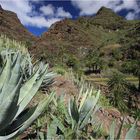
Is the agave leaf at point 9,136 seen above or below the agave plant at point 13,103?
below

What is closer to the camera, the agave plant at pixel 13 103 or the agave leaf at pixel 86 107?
the agave plant at pixel 13 103

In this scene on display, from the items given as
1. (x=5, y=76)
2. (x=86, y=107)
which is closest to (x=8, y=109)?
(x=5, y=76)

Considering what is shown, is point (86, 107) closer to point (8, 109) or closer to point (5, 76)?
point (5, 76)

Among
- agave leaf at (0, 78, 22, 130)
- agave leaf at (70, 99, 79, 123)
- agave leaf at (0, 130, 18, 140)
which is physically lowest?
agave leaf at (0, 130, 18, 140)

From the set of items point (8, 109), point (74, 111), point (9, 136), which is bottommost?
point (9, 136)

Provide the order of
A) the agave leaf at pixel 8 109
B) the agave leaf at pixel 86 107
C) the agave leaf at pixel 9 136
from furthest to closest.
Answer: the agave leaf at pixel 86 107 → the agave leaf at pixel 9 136 → the agave leaf at pixel 8 109

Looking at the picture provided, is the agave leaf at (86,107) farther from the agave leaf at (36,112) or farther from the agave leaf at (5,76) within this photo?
the agave leaf at (5,76)

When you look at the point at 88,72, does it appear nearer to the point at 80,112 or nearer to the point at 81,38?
the point at 81,38

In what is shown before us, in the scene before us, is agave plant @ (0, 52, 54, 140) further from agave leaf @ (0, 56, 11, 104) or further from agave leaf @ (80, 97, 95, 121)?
agave leaf @ (80, 97, 95, 121)

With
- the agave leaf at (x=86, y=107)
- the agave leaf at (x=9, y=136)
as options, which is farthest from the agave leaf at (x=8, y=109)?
the agave leaf at (x=86, y=107)

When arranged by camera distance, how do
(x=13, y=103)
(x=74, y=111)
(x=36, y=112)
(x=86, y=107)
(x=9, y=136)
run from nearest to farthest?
(x=13, y=103) < (x=9, y=136) < (x=36, y=112) < (x=86, y=107) < (x=74, y=111)

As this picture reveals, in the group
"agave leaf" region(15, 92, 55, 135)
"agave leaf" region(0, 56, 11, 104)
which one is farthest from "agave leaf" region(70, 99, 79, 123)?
"agave leaf" region(0, 56, 11, 104)

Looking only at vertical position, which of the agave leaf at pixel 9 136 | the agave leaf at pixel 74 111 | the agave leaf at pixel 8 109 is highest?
the agave leaf at pixel 74 111

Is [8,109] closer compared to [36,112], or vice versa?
[8,109]
